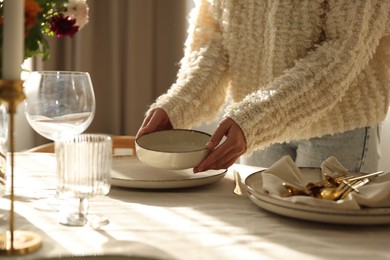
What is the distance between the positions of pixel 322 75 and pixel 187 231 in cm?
60

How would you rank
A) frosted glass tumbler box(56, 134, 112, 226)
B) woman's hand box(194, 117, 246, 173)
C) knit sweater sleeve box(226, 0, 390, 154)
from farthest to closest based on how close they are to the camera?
knit sweater sleeve box(226, 0, 390, 154) < woman's hand box(194, 117, 246, 173) < frosted glass tumbler box(56, 134, 112, 226)

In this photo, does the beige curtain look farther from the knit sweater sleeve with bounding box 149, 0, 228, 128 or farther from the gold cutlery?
the gold cutlery

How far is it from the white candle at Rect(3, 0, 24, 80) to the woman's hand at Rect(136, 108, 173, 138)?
0.66m

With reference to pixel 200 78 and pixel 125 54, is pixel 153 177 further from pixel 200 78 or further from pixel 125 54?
pixel 125 54

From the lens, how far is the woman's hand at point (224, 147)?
1.15 m

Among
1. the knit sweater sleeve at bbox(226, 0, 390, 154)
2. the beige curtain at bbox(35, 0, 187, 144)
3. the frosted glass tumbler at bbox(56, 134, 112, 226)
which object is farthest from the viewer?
the beige curtain at bbox(35, 0, 187, 144)

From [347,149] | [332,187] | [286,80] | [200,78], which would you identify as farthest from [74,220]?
[347,149]

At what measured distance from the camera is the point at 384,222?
2.99ft

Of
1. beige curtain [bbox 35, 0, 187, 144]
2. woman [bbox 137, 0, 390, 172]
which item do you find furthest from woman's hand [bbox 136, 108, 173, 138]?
beige curtain [bbox 35, 0, 187, 144]

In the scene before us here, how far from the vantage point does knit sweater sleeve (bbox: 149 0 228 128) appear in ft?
→ 4.83

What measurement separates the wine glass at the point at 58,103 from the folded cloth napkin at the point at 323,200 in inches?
14.3

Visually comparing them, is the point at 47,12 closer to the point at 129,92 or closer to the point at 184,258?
the point at 184,258

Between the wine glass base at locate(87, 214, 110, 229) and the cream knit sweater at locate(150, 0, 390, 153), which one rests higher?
the cream knit sweater at locate(150, 0, 390, 153)

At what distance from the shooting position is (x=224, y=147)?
1168 mm
